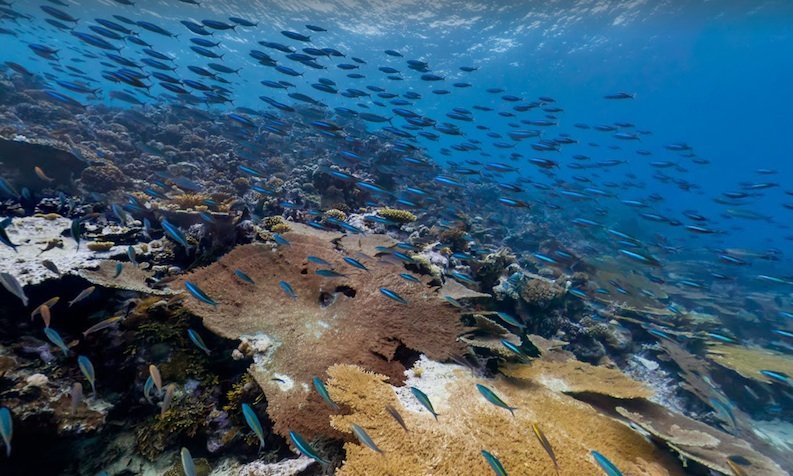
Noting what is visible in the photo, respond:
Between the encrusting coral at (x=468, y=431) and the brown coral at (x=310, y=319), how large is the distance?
35cm

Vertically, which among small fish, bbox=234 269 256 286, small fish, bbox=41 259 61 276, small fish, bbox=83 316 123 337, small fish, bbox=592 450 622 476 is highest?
small fish, bbox=592 450 622 476

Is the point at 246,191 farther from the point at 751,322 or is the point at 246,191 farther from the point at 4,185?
the point at 751,322

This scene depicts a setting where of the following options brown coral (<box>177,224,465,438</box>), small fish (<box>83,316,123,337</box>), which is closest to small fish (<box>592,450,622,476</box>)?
brown coral (<box>177,224,465,438</box>)

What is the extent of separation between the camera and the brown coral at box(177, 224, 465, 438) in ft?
11.5

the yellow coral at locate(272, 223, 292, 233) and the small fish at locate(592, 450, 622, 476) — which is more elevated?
the small fish at locate(592, 450, 622, 476)

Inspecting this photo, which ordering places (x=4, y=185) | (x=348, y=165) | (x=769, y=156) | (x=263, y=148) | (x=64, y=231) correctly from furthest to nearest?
(x=769, y=156), (x=263, y=148), (x=348, y=165), (x=64, y=231), (x=4, y=185)

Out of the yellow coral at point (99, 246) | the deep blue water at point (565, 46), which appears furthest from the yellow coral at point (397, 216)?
the deep blue water at point (565, 46)

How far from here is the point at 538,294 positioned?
7246 mm

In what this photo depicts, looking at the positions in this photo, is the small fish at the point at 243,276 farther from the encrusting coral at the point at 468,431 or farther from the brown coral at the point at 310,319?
the encrusting coral at the point at 468,431

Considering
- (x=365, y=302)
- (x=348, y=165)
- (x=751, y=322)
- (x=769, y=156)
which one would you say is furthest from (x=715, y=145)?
(x=365, y=302)

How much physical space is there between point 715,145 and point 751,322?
412ft

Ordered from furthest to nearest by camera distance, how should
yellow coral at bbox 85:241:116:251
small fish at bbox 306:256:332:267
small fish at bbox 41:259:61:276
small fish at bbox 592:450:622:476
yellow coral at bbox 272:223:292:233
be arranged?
yellow coral at bbox 272:223:292:233 < yellow coral at bbox 85:241:116:251 < small fish at bbox 306:256:332:267 < small fish at bbox 41:259:61:276 < small fish at bbox 592:450:622:476

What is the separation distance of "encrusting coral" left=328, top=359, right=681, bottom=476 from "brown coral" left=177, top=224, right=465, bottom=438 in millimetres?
353

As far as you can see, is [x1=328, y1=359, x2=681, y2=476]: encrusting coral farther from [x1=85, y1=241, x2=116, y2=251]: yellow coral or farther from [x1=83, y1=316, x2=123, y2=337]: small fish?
[x1=85, y1=241, x2=116, y2=251]: yellow coral
